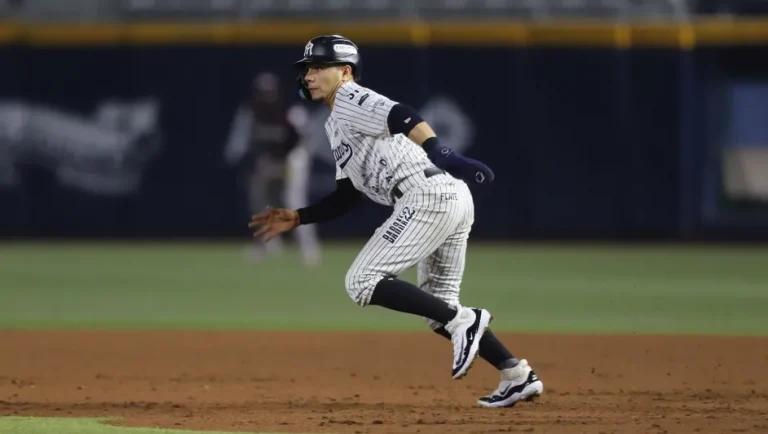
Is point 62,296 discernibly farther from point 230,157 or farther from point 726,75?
point 726,75

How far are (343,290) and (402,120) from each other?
267 inches

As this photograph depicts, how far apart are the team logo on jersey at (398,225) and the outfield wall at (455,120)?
11.3 metres

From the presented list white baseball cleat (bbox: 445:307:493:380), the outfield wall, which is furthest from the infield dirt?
the outfield wall

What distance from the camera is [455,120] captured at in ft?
56.8

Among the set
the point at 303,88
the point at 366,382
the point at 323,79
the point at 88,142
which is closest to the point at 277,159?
the point at 88,142

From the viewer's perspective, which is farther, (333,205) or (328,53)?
(333,205)

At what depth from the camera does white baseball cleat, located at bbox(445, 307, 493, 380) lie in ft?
18.5

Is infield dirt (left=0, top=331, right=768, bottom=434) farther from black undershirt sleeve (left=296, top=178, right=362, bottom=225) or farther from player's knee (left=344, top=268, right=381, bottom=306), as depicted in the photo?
black undershirt sleeve (left=296, top=178, right=362, bottom=225)

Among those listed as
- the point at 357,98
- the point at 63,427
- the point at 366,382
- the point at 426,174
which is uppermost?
the point at 357,98

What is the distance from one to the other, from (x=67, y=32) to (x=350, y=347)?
33.5 ft

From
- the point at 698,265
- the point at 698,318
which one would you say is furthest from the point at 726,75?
the point at 698,318

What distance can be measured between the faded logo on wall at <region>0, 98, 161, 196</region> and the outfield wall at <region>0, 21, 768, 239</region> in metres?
0.02

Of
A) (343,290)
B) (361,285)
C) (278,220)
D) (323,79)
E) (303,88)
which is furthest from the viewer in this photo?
(343,290)

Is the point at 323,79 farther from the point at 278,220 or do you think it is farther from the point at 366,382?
the point at 366,382
